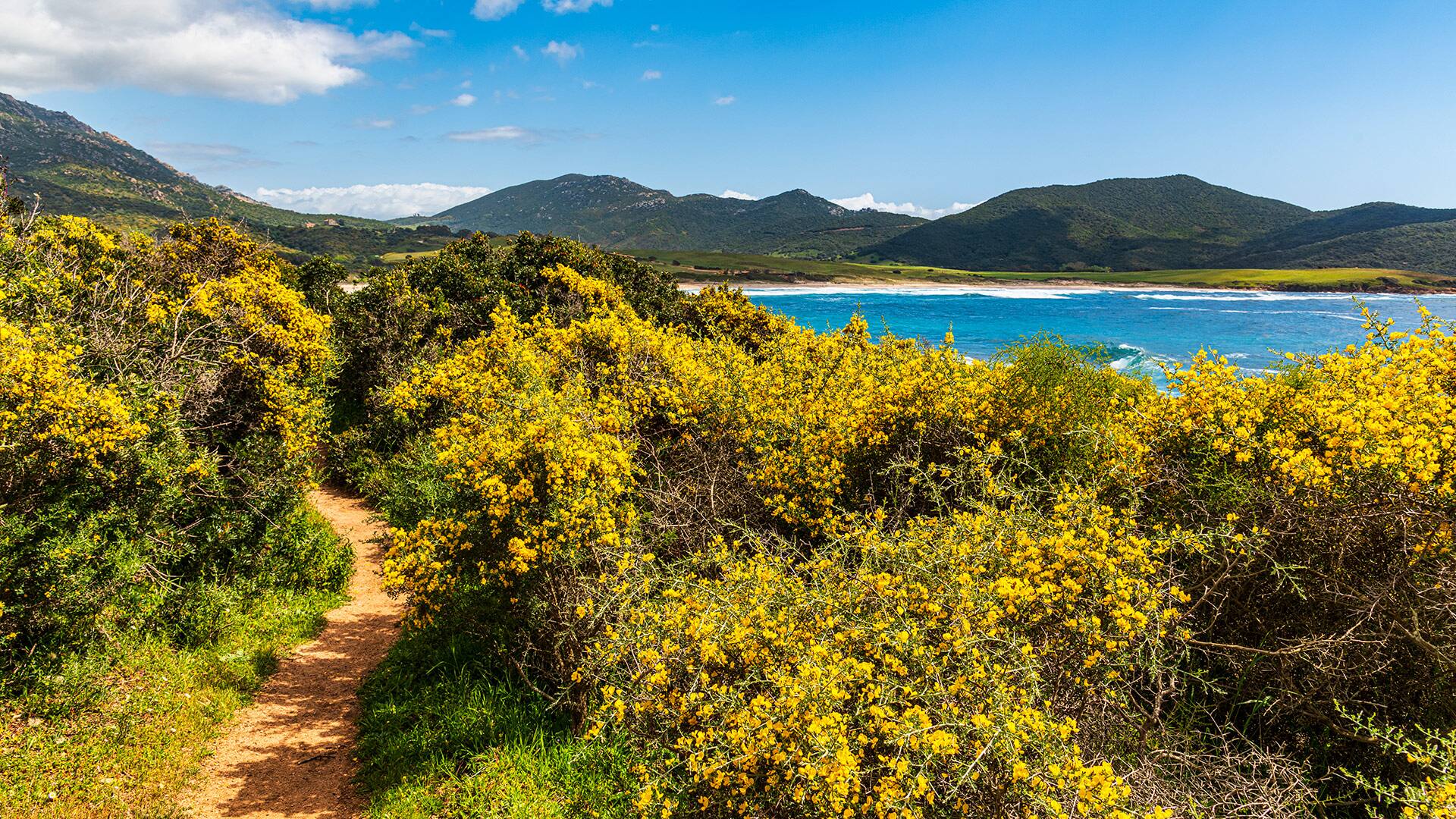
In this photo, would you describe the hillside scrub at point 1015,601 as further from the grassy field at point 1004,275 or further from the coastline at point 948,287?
the coastline at point 948,287

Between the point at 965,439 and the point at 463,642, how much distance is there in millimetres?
7564

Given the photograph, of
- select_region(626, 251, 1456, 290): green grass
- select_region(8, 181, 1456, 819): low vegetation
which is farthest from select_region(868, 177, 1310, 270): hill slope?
select_region(8, 181, 1456, 819): low vegetation

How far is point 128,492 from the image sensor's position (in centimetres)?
828

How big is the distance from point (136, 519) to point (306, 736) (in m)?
3.70

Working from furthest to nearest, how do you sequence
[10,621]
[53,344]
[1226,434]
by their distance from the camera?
[53,344], [10,621], [1226,434]

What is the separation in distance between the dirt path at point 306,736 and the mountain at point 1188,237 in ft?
576

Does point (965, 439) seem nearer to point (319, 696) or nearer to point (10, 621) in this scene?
point (319, 696)

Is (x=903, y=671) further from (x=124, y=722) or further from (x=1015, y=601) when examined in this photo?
(x=124, y=722)

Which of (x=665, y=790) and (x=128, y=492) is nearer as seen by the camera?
(x=665, y=790)

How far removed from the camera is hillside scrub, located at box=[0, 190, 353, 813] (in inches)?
266

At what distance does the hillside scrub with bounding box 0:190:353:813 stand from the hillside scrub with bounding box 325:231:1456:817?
118 inches

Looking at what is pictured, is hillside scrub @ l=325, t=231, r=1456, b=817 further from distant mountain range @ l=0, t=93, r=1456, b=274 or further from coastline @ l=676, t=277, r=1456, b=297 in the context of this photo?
distant mountain range @ l=0, t=93, r=1456, b=274

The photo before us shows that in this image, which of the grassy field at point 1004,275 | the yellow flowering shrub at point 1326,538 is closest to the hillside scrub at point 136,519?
the yellow flowering shrub at point 1326,538

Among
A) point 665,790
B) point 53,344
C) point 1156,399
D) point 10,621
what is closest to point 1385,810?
point 1156,399
